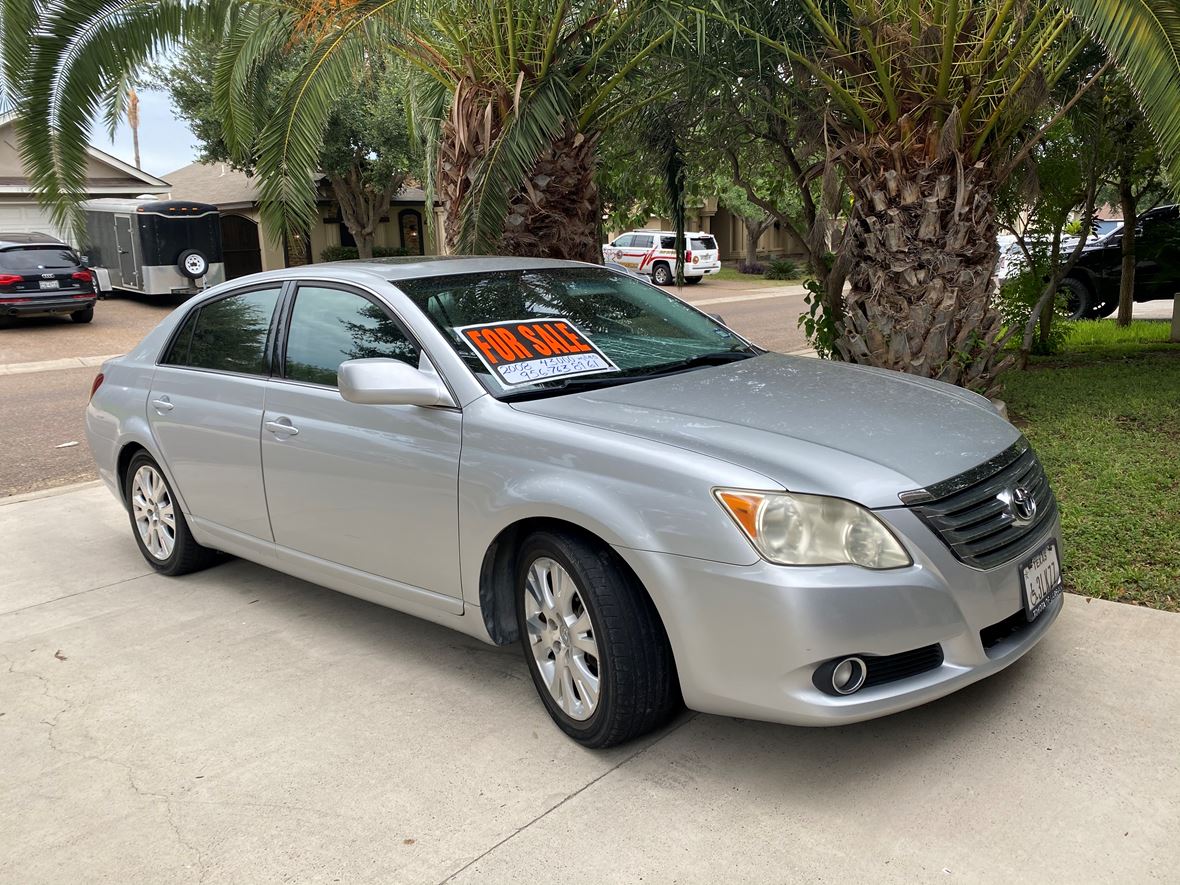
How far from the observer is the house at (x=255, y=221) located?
3161 cm

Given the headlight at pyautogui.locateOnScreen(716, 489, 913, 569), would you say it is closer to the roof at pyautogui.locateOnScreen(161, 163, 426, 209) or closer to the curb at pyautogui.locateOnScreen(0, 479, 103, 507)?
the curb at pyautogui.locateOnScreen(0, 479, 103, 507)

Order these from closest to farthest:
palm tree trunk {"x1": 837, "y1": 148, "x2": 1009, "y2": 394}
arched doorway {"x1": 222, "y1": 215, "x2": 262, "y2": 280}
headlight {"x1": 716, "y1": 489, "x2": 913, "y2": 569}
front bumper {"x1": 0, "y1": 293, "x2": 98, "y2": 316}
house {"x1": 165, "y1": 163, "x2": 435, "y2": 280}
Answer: headlight {"x1": 716, "y1": 489, "x2": 913, "y2": 569} → palm tree trunk {"x1": 837, "y1": 148, "x2": 1009, "y2": 394} → front bumper {"x1": 0, "y1": 293, "x2": 98, "y2": 316} → house {"x1": 165, "y1": 163, "x2": 435, "y2": 280} → arched doorway {"x1": 222, "y1": 215, "x2": 262, "y2": 280}

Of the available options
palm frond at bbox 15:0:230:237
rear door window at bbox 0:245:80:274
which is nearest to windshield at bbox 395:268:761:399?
palm frond at bbox 15:0:230:237

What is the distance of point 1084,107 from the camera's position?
31.9 feet

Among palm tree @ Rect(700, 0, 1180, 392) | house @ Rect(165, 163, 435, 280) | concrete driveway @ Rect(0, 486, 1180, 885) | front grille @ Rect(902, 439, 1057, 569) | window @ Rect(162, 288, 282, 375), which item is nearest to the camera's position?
concrete driveway @ Rect(0, 486, 1180, 885)

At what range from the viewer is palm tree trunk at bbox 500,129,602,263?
789 centimetres

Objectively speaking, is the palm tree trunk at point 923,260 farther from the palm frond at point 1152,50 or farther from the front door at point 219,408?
the front door at point 219,408

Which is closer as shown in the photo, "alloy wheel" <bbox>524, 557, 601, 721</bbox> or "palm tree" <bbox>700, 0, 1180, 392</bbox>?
"alloy wheel" <bbox>524, 557, 601, 721</bbox>

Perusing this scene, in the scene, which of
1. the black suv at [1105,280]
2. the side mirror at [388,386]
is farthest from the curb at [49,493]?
the black suv at [1105,280]

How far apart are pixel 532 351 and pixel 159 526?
8.63 feet

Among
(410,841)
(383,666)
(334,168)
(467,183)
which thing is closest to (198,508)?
(383,666)

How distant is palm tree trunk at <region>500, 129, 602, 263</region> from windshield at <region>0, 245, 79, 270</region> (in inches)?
613

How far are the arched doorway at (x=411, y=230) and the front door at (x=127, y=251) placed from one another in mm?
11725

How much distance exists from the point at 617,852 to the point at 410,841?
23.6 inches
